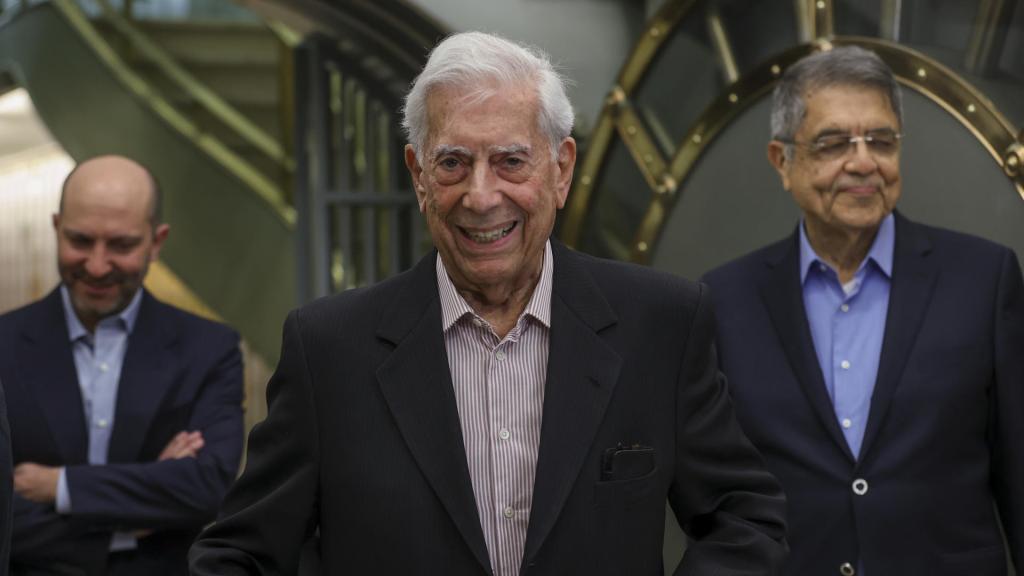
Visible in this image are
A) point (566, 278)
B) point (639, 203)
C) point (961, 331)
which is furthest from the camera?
point (639, 203)

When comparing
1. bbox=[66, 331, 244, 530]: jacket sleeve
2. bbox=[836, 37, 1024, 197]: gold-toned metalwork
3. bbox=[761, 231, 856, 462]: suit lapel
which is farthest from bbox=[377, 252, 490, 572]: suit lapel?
bbox=[836, 37, 1024, 197]: gold-toned metalwork

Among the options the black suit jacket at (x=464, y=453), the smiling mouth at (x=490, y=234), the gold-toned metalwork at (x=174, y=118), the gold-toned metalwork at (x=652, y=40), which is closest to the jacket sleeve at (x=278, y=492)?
the black suit jacket at (x=464, y=453)

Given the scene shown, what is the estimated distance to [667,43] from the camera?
4.51 metres

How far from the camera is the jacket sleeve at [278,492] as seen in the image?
6.77 feet

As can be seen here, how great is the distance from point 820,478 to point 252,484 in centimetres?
124

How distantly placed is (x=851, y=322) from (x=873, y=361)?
99 millimetres

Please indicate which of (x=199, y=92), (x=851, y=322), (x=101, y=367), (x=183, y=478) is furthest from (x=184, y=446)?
(x=199, y=92)

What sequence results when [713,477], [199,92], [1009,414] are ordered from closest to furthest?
[713,477]
[1009,414]
[199,92]

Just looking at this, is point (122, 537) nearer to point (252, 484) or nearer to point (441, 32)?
point (252, 484)

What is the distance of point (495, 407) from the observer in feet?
6.83

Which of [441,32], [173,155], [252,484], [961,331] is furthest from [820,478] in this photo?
[173,155]

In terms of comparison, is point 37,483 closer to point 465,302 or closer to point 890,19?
point 465,302

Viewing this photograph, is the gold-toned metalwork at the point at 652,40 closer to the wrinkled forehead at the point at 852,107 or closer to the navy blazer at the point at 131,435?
the wrinkled forehead at the point at 852,107

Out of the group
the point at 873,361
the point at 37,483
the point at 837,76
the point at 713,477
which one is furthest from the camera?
the point at 37,483
